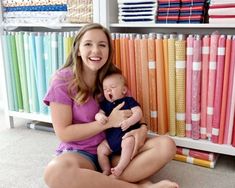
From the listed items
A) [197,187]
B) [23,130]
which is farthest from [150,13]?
[23,130]

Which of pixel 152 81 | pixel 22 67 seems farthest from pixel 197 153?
pixel 22 67

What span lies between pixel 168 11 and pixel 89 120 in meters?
0.62

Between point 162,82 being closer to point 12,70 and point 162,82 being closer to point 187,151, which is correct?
point 187,151

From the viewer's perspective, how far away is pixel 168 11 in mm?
1412

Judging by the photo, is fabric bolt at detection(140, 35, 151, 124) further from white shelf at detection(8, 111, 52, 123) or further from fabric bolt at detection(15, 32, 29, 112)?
fabric bolt at detection(15, 32, 29, 112)

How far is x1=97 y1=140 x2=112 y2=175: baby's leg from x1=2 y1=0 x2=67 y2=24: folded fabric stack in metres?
0.79

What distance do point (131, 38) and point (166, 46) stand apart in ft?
0.58

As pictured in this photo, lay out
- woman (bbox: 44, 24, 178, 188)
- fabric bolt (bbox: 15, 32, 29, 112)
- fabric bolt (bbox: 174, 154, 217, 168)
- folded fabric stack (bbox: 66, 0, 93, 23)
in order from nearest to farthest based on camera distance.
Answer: woman (bbox: 44, 24, 178, 188), fabric bolt (bbox: 174, 154, 217, 168), folded fabric stack (bbox: 66, 0, 93, 23), fabric bolt (bbox: 15, 32, 29, 112)

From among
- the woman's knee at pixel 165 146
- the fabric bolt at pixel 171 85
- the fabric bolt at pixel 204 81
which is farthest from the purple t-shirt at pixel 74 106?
the fabric bolt at pixel 204 81

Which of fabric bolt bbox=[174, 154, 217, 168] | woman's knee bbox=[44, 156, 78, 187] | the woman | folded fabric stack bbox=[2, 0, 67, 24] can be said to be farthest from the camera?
folded fabric stack bbox=[2, 0, 67, 24]

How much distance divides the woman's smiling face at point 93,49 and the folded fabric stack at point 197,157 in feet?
2.00

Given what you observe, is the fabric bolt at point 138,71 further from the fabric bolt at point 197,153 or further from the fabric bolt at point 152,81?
the fabric bolt at point 197,153

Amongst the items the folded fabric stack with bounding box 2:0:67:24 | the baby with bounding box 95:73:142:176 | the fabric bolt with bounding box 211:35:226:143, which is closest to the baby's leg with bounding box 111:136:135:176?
the baby with bounding box 95:73:142:176

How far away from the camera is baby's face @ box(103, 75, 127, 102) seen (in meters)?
1.27
